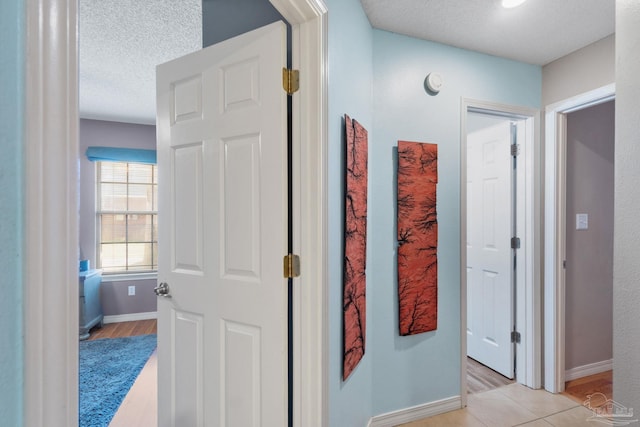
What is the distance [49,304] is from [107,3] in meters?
Result: 2.13

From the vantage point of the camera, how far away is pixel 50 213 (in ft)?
1.21

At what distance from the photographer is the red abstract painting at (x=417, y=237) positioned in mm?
1947

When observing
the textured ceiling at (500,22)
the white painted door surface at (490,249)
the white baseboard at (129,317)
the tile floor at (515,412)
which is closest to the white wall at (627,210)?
the textured ceiling at (500,22)

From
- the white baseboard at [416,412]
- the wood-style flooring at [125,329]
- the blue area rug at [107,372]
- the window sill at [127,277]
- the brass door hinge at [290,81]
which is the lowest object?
the wood-style flooring at [125,329]

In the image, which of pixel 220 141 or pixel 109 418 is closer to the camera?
pixel 220 141

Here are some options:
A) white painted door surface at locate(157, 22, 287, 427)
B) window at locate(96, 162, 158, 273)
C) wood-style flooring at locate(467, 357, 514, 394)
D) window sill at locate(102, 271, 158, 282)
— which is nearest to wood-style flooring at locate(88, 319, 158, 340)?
window sill at locate(102, 271, 158, 282)

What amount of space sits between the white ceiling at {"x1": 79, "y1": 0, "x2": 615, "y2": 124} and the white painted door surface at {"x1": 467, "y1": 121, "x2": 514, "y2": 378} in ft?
2.01

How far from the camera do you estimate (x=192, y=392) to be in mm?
1399

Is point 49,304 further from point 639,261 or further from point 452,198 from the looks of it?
point 452,198

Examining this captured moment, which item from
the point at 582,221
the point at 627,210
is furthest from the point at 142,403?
the point at 582,221

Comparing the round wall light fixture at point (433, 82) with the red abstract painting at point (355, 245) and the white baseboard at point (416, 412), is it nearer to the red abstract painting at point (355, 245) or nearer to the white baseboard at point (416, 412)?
the red abstract painting at point (355, 245)

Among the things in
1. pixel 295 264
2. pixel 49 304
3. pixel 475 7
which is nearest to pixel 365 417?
pixel 295 264

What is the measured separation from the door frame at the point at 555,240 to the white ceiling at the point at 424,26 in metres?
0.47

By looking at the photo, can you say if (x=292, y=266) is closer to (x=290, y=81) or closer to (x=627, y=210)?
(x=290, y=81)
